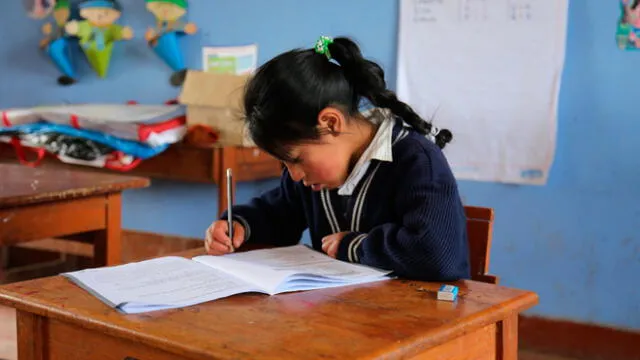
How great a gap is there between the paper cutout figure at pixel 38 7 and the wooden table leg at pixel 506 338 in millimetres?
3405

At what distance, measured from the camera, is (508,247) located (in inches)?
115

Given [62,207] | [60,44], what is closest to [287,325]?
[62,207]

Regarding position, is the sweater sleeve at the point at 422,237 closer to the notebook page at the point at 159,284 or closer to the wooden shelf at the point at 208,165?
the notebook page at the point at 159,284

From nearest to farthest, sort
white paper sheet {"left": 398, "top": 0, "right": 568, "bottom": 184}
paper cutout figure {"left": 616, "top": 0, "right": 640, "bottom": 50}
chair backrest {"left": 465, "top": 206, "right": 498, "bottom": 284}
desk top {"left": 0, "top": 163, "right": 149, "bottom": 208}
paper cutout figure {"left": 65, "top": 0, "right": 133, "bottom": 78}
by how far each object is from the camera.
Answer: chair backrest {"left": 465, "top": 206, "right": 498, "bottom": 284} → desk top {"left": 0, "top": 163, "right": 149, "bottom": 208} → paper cutout figure {"left": 616, "top": 0, "right": 640, "bottom": 50} → white paper sheet {"left": 398, "top": 0, "right": 568, "bottom": 184} → paper cutout figure {"left": 65, "top": 0, "right": 133, "bottom": 78}

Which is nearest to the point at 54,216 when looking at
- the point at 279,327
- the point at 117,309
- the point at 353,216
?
the point at 353,216

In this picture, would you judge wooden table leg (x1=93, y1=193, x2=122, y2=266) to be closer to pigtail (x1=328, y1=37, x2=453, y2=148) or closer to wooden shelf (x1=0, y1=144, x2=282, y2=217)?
wooden shelf (x1=0, y1=144, x2=282, y2=217)

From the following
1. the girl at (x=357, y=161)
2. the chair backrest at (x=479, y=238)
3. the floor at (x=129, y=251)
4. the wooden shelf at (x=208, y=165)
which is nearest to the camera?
the girl at (x=357, y=161)

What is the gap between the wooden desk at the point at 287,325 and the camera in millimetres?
986

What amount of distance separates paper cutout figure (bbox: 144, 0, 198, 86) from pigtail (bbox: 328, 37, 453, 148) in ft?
7.32

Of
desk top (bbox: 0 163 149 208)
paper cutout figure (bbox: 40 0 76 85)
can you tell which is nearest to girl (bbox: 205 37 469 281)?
desk top (bbox: 0 163 149 208)

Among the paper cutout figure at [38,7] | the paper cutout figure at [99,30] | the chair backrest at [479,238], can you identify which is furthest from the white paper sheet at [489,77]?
the paper cutout figure at [38,7]

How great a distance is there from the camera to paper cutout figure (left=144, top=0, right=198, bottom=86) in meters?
3.65

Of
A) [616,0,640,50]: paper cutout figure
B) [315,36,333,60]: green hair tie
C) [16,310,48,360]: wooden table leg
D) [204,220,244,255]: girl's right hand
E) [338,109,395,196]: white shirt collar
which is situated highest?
[616,0,640,50]: paper cutout figure

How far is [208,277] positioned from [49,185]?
114cm
